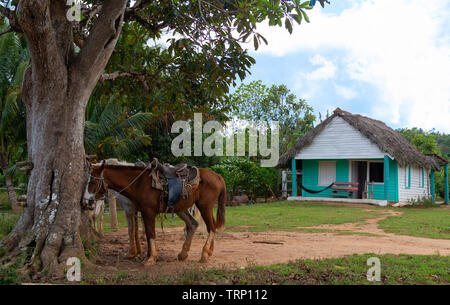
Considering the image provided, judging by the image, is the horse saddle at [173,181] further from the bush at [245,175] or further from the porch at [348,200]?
the bush at [245,175]

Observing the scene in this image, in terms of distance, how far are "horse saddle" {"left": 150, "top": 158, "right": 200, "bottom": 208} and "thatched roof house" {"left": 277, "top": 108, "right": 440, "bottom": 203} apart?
13.6 m

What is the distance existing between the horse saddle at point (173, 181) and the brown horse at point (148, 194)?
0.10 metres

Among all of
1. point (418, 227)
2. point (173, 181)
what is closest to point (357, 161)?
point (418, 227)

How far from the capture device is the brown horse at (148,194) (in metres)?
6.07

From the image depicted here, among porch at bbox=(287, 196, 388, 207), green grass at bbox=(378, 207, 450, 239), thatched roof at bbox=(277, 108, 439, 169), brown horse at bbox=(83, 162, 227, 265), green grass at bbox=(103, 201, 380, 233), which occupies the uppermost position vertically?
thatched roof at bbox=(277, 108, 439, 169)

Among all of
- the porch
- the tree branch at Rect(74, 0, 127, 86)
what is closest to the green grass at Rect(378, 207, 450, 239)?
the porch

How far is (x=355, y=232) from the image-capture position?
1027 centimetres

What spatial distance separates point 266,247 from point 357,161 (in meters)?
15.2

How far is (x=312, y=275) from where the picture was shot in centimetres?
522

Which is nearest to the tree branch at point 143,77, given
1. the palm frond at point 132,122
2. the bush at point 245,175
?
the palm frond at point 132,122

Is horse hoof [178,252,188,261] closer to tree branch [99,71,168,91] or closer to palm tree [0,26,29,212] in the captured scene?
tree branch [99,71,168,91]

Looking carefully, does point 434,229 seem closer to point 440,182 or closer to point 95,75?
point 95,75

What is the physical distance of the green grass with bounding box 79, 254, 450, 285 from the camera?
4852mm

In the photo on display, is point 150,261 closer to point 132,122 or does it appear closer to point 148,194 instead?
point 148,194
